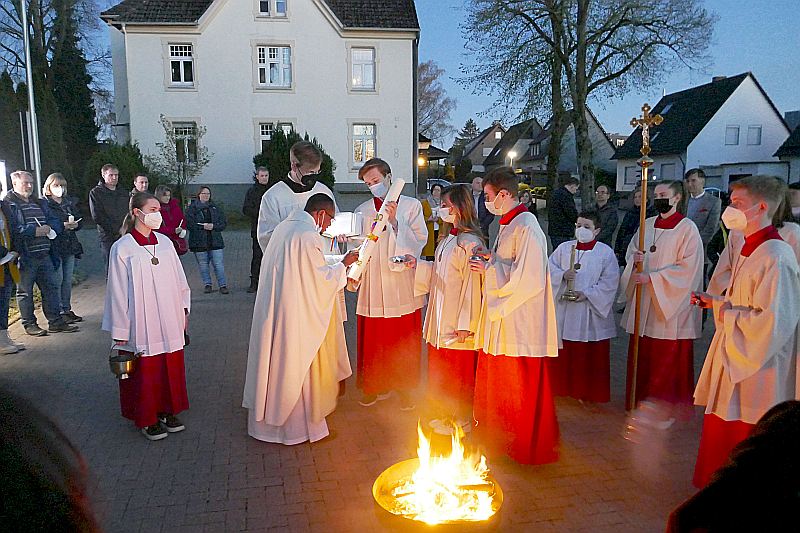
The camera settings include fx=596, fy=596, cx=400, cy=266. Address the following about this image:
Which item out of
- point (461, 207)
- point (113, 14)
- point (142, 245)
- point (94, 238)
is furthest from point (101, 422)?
point (113, 14)

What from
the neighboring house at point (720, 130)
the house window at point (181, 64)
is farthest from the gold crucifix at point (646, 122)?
the neighboring house at point (720, 130)

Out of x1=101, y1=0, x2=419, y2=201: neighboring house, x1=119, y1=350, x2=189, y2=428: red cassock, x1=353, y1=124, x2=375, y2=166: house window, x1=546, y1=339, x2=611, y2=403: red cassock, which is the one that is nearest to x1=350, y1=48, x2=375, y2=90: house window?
x1=101, y1=0, x2=419, y2=201: neighboring house

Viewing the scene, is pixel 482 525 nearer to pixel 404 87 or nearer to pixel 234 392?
pixel 234 392

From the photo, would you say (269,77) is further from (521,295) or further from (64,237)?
(521,295)

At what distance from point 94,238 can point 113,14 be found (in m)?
12.7

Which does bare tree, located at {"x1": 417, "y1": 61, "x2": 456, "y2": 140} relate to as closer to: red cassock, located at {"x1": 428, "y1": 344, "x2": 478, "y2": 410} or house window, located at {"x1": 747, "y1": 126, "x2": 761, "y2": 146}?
house window, located at {"x1": 747, "y1": 126, "x2": 761, "y2": 146}

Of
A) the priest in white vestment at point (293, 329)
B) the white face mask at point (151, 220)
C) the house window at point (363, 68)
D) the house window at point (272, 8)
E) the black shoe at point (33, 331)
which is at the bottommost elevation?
the black shoe at point (33, 331)

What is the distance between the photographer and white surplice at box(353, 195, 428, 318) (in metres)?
5.73

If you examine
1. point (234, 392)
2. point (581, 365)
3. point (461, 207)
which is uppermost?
point (461, 207)

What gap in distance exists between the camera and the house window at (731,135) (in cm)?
3872

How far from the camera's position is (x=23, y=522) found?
86 cm

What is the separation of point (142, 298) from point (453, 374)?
8.76ft

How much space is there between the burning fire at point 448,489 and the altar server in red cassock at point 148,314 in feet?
8.03

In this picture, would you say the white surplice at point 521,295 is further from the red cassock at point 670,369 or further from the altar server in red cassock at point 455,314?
the red cassock at point 670,369
